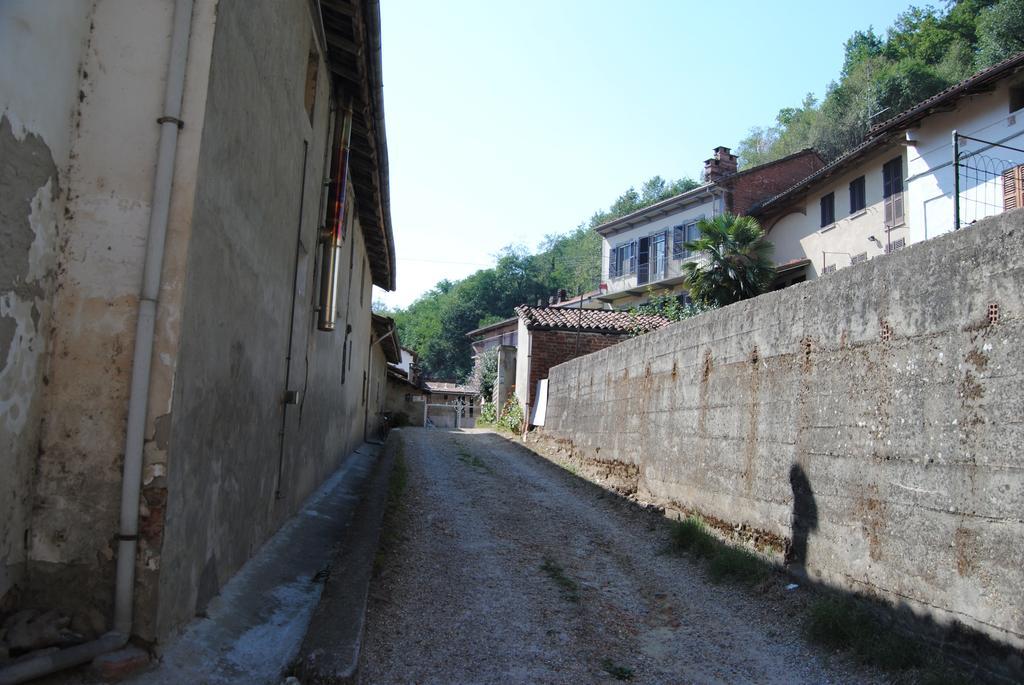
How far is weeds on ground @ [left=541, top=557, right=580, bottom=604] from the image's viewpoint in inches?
227

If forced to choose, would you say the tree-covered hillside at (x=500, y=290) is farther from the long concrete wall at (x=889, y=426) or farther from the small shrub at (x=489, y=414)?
the long concrete wall at (x=889, y=426)

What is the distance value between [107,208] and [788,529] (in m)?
5.50

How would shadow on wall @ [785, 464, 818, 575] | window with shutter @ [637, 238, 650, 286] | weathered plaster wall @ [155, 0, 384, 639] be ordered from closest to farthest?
weathered plaster wall @ [155, 0, 384, 639], shadow on wall @ [785, 464, 818, 575], window with shutter @ [637, 238, 650, 286]

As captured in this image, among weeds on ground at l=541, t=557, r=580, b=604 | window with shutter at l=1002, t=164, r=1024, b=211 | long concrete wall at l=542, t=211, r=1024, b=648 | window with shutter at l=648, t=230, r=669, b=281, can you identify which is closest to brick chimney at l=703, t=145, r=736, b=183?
window with shutter at l=648, t=230, r=669, b=281

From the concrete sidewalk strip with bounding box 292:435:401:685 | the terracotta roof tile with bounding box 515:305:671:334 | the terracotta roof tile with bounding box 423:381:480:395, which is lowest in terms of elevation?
the concrete sidewalk strip with bounding box 292:435:401:685

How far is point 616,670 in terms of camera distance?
4324 millimetres

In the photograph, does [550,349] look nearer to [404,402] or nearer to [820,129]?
[404,402]

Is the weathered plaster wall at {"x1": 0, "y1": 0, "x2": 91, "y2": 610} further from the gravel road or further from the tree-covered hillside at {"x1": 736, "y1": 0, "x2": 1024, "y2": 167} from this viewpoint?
the tree-covered hillside at {"x1": 736, "y1": 0, "x2": 1024, "y2": 167}

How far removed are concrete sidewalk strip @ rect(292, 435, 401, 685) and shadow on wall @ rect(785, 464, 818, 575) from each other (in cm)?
340

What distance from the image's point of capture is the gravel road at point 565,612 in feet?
14.1

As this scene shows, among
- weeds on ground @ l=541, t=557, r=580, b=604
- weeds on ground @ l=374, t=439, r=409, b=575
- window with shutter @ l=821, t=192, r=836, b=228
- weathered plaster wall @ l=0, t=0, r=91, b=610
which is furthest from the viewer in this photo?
window with shutter @ l=821, t=192, r=836, b=228

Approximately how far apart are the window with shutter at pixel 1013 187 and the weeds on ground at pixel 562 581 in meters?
13.8

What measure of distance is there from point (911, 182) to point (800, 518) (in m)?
16.3

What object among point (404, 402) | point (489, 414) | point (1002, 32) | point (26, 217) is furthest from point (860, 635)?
point (404, 402)
